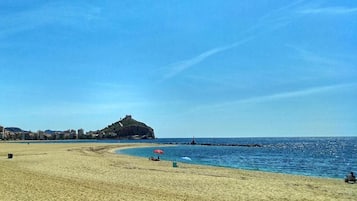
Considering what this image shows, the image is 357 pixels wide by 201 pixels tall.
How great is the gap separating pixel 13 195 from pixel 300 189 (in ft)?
50.2

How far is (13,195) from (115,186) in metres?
5.56

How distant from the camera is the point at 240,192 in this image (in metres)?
19.0

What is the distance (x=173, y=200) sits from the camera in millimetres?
15602

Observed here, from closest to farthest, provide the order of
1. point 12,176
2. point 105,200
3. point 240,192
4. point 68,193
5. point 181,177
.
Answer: point 105,200 → point 68,193 → point 240,192 → point 12,176 → point 181,177

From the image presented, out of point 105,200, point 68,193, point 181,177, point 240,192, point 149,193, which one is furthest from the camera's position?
point 181,177

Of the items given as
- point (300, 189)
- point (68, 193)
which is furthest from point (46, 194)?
point (300, 189)

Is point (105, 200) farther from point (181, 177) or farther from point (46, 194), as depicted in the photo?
point (181, 177)

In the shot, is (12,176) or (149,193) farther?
(12,176)

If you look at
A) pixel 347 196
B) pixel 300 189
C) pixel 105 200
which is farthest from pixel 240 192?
pixel 105 200

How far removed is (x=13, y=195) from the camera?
49.1 feet

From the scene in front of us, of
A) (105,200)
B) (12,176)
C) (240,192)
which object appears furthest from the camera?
(12,176)

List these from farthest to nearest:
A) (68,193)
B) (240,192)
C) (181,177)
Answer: (181,177), (240,192), (68,193)

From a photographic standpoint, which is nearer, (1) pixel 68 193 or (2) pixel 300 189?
(1) pixel 68 193

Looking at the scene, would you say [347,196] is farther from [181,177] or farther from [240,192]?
[181,177]
